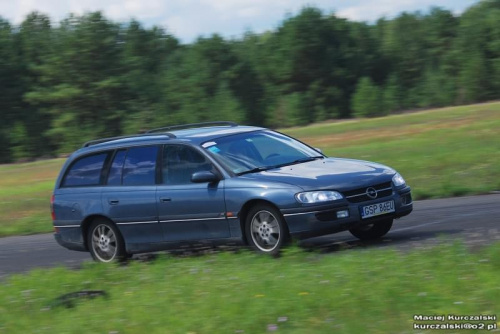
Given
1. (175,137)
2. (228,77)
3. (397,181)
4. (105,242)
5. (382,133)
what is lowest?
(105,242)

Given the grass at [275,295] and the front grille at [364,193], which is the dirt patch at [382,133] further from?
the grass at [275,295]

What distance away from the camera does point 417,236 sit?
34.9 ft

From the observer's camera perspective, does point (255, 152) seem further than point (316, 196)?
Yes

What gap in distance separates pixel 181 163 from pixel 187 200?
59cm

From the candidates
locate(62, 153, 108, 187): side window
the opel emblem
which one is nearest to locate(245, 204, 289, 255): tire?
the opel emblem

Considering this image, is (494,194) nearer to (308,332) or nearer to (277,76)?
(308,332)

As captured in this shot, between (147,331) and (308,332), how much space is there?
4.08 ft

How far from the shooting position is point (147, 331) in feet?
21.3

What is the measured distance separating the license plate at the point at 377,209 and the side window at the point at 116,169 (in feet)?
10.9

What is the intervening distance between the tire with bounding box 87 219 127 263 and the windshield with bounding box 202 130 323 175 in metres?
1.72

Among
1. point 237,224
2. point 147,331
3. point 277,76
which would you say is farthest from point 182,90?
point 147,331

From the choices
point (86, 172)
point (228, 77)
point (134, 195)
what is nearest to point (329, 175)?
point (134, 195)

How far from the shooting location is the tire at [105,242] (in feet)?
37.3

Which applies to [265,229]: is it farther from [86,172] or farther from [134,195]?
[86,172]
